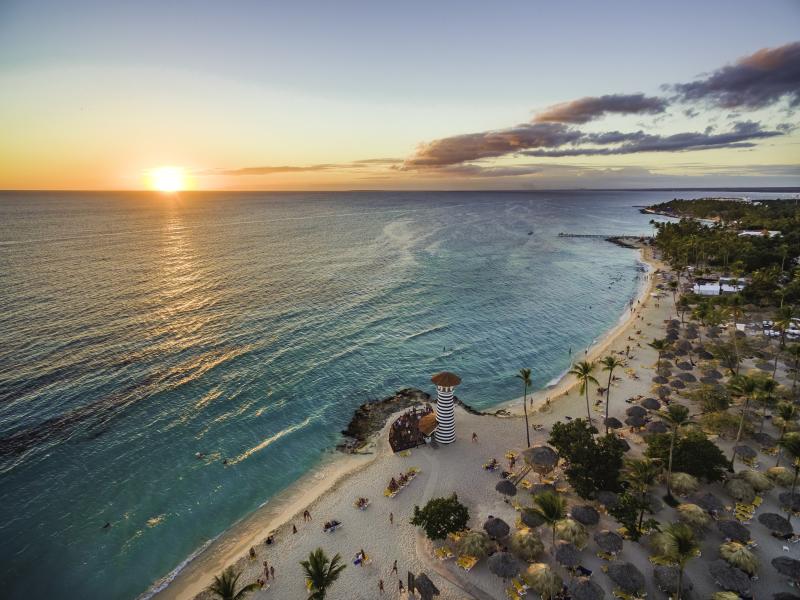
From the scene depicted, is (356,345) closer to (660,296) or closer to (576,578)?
(576,578)

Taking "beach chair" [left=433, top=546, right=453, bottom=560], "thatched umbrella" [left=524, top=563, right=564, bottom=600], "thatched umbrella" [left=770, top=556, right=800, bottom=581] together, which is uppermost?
"thatched umbrella" [left=524, top=563, right=564, bottom=600]

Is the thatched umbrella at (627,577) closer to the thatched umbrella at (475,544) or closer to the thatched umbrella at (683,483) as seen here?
the thatched umbrella at (475,544)

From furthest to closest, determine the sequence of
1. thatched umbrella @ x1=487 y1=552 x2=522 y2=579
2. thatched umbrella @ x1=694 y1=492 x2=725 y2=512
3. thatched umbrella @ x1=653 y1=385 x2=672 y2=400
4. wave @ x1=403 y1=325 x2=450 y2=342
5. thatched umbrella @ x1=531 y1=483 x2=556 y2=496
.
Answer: wave @ x1=403 y1=325 x2=450 y2=342 < thatched umbrella @ x1=653 y1=385 x2=672 y2=400 < thatched umbrella @ x1=531 y1=483 x2=556 y2=496 < thatched umbrella @ x1=694 y1=492 x2=725 y2=512 < thatched umbrella @ x1=487 y1=552 x2=522 y2=579

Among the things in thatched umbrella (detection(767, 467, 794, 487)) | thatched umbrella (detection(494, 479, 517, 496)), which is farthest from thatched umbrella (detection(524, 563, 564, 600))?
thatched umbrella (detection(767, 467, 794, 487))

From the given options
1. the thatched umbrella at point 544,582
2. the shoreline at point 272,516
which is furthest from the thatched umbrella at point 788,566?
the shoreline at point 272,516

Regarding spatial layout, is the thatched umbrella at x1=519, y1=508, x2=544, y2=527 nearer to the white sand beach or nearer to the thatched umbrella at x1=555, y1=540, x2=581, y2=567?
the white sand beach

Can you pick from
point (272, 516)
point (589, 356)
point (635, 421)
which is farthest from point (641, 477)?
point (589, 356)
